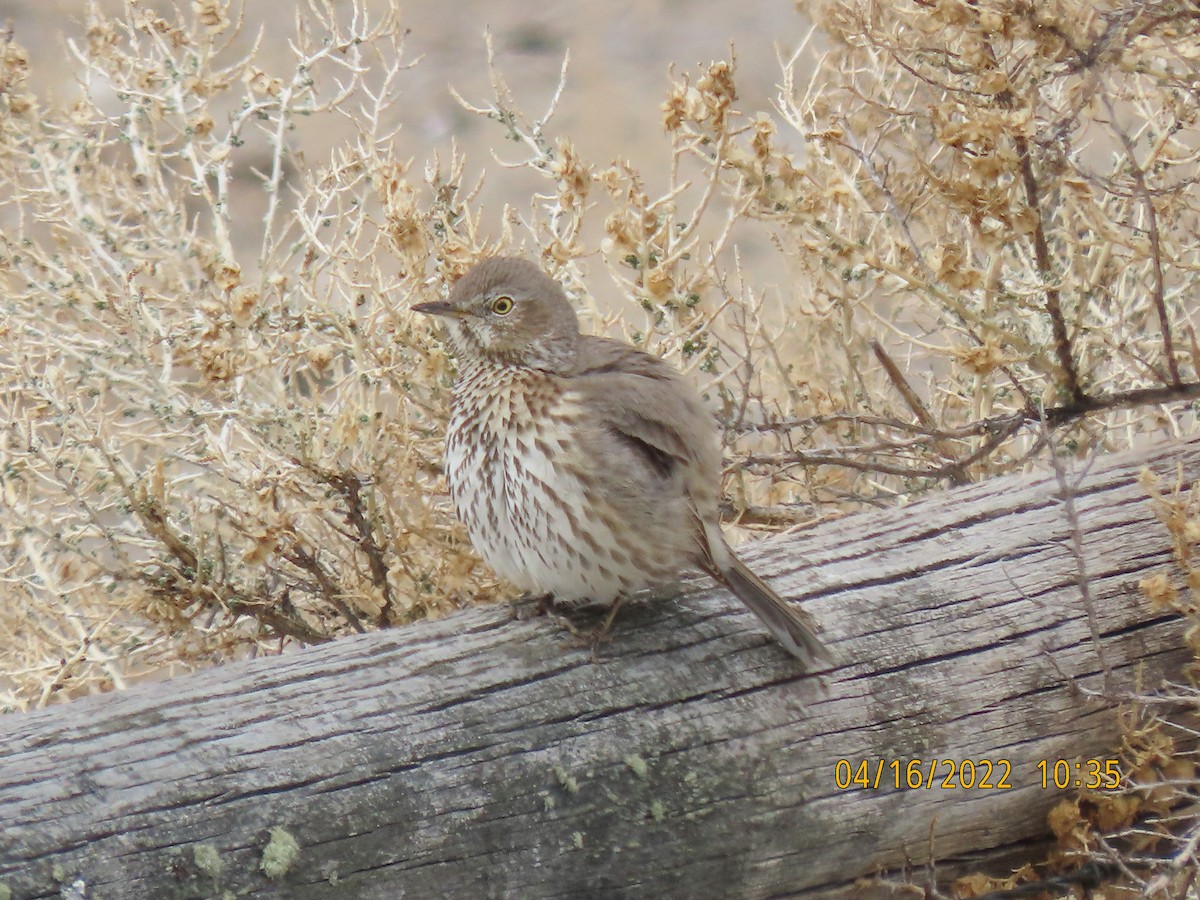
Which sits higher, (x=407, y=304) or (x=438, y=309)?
(x=407, y=304)

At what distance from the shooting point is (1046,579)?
9.53 ft

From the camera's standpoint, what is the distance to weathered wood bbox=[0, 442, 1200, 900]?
2.28 meters

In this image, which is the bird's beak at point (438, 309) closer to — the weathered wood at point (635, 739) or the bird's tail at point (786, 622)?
the weathered wood at point (635, 739)

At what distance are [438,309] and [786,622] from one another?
116cm

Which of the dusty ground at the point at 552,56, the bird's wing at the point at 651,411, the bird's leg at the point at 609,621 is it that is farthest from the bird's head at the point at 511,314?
the dusty ground at the point at 552,56
